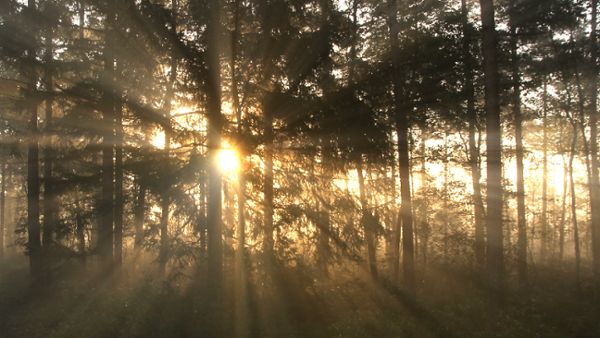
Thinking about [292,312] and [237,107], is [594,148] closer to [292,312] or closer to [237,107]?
[292,312]

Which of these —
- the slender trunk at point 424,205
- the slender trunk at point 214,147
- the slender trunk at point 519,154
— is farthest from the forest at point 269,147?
the slender trunk at point 519,154

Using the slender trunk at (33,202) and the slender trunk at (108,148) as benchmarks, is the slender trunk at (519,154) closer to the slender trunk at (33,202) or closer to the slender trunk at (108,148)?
the slender trunk at (108,148)

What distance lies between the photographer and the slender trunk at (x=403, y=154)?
1272 cm

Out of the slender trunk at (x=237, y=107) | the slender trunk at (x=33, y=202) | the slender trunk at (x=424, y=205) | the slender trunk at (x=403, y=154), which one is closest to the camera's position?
the slender trunk at (x=237, y=107)

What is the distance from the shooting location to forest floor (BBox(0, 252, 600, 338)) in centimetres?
1025

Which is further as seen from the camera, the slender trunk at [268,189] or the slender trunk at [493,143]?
the slender trunk at [268,189]

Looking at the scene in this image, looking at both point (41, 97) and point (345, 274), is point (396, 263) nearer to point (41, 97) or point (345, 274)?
point (345, 274)

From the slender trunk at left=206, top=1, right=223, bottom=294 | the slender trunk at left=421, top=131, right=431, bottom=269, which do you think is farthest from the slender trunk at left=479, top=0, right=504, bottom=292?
the slender trunk at left=206, top=1, right=223, bottom=294

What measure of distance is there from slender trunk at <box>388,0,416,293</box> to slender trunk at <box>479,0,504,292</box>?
2448 mm

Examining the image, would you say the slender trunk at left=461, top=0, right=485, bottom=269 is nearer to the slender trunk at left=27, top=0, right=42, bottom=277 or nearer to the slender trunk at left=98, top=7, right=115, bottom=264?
the slender trunk at left=98, top=7, right=115, bottom=264

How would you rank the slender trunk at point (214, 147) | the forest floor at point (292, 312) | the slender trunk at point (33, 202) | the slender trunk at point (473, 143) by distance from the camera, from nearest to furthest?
the forest floor at point (292, 312) < the slender trunk at point (214, 147) < the slender trunk at point (473, 143) < the slender trunk at point (33, 202)

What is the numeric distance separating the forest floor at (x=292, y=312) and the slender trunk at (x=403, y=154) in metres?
0.98

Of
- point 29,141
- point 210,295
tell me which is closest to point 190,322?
point 210,295

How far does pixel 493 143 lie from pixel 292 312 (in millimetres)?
6944
